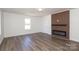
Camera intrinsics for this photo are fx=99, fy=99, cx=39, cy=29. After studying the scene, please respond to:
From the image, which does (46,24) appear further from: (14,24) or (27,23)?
(14,24)

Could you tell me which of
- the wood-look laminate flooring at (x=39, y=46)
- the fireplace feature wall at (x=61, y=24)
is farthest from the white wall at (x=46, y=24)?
the wood-look laminate flooring at (x=39, y=46)

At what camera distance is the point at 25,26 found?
395 inches

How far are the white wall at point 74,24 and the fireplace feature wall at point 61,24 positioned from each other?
2.05ft

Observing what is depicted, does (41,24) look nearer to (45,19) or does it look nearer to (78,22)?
(45,19)

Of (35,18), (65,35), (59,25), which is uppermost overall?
(35,18)

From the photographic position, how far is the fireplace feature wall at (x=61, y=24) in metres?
7.14

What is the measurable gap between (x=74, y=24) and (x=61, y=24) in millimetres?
1896

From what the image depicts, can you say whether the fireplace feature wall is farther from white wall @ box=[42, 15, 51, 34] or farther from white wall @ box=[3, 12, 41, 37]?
white wall @ box=[3, 12, 41, 37]

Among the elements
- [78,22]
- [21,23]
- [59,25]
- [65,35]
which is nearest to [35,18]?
[21,23]

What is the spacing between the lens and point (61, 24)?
26.2 ft

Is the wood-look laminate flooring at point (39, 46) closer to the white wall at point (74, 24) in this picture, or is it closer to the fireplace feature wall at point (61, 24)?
the white wall at point (74, 24)

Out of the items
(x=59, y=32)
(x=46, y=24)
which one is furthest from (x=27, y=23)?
(x=59, y=32)
